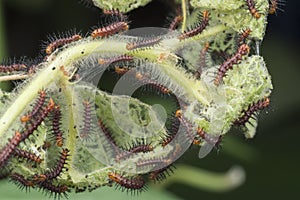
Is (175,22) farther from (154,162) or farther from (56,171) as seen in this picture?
(56,171)

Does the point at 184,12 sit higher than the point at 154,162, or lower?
higher

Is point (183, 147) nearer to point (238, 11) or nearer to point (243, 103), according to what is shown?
point (243, 103)

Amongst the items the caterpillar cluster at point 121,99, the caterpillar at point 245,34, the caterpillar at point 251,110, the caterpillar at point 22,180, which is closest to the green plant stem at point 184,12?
the caterpillar cluster at point 121,99

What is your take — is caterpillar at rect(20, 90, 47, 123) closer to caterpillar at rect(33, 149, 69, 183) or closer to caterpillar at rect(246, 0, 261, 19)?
caterpillar at rect(33, 149, 69, 183)

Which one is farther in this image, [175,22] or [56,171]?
[175,22]

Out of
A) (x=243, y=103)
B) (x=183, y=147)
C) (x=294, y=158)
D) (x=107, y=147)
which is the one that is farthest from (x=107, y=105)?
(x=294, y=158)

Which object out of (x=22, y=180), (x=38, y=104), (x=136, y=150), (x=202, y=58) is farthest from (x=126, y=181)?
(x=202, y=58)

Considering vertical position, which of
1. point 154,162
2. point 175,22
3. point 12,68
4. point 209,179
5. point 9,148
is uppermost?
point 209,179
